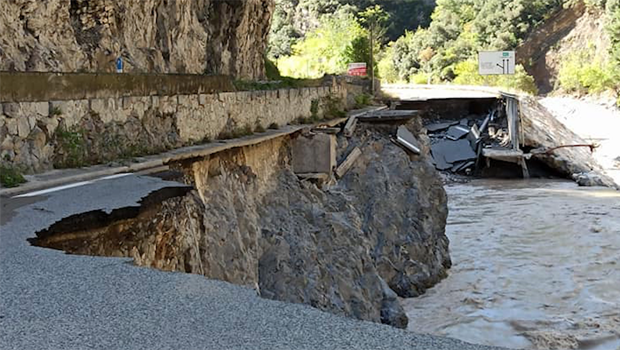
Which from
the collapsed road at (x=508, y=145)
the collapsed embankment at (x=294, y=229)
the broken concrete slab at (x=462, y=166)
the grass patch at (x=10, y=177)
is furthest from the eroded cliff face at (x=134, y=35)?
the broken concrete slab at (x=462, y=166)

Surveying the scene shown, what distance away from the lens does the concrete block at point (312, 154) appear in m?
13.5

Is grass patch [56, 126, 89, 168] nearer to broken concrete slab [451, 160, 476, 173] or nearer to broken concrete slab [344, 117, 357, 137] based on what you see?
broken concrete slab [344, 117, 357, 137]

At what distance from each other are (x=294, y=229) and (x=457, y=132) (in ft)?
87.3

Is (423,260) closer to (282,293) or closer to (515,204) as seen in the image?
(282,293)

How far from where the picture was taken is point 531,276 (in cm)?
1758

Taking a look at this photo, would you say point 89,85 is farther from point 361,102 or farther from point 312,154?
point 361,102

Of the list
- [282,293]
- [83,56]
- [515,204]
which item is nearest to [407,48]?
[515,204]

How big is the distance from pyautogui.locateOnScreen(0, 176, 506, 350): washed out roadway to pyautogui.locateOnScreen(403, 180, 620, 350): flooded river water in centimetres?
910

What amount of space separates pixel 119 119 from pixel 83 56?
29.6 ft

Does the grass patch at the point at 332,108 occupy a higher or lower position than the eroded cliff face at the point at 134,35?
lower

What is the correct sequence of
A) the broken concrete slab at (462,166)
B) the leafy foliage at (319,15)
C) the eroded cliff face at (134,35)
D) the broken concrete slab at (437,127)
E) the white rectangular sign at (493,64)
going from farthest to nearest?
the leafy foliage at (319,15), the white rectangular sign at (493,64), the broken concrete slab at (437,127), the broken concrete slab at (462,166), the eroded cliff face at (134,35)

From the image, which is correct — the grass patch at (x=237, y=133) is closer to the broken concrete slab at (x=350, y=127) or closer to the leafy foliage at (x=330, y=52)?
the broken concrete slab at (x=350, y=127)

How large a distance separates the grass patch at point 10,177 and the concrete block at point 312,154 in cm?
643

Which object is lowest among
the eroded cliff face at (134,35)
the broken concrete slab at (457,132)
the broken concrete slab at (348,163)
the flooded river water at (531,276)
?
the flooded river water at (531,276)
